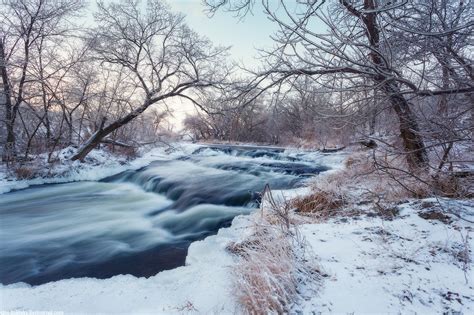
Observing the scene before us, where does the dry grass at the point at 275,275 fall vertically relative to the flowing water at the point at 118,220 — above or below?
above

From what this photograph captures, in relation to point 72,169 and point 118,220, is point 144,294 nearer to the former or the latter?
point 118,220

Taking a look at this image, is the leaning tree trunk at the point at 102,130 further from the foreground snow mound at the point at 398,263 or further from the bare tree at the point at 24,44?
the foreground snow mound at the point at 398,263

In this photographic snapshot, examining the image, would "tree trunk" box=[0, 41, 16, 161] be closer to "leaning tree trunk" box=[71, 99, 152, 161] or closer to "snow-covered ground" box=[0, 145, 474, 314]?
"leaning tree trunk" box=[71, 99, 152, 161]

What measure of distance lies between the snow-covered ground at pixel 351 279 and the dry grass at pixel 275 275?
0.09m

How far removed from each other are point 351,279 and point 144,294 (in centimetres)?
205

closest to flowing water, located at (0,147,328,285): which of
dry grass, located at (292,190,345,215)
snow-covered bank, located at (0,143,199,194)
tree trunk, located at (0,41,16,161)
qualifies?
snow-covered bank, located at (0,143,199,194)

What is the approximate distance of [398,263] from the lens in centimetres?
259

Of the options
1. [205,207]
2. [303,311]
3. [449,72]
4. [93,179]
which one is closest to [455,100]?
[449,72]

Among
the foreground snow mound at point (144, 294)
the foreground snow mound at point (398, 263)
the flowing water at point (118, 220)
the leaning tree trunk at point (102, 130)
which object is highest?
the leaning tree trunk at point (102, 130)

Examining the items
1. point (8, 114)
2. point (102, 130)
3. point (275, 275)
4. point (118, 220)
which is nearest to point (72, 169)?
point (102, 130)

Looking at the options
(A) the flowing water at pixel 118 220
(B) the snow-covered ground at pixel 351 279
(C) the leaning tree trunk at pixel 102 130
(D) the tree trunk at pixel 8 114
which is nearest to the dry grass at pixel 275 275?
(B) the snow-covered ground at pixel 351 279

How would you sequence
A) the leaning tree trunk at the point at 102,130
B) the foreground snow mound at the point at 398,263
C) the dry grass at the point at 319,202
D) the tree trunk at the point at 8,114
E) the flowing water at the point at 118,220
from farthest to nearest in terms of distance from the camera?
the leaning tree trunk at the point at 102,130 < the tree trunk at the point at 8,114 < the dry grass at the point at 319,202 < the flowing water at the point at 118,220 < the foreground snow mound at the point at 398,263

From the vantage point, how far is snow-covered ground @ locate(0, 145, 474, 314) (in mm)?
2139

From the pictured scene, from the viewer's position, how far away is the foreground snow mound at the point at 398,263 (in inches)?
82.0
